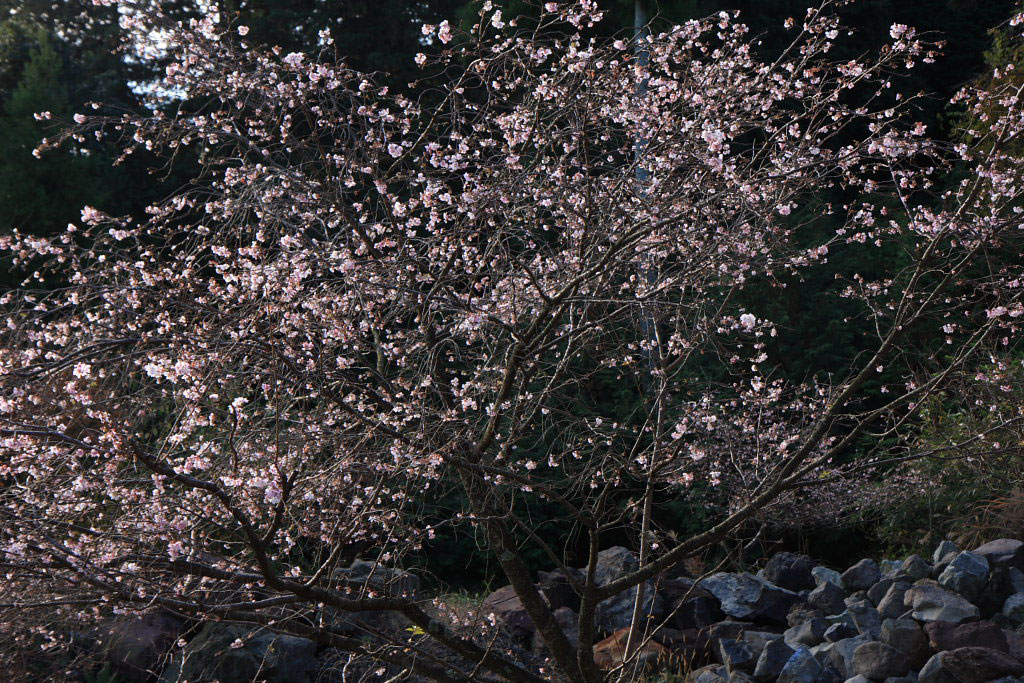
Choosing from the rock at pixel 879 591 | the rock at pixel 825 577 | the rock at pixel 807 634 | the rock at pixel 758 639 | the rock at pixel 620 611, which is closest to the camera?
the rock at pixel 758 639

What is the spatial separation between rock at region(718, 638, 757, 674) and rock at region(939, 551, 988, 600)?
148 cm

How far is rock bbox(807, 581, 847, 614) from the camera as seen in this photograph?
6703 millimetres

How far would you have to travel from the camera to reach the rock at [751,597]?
6688mm

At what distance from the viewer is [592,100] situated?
3.93 meters

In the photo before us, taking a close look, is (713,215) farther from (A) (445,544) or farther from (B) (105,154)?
(B) (105,154)

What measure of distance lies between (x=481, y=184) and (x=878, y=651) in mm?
3636

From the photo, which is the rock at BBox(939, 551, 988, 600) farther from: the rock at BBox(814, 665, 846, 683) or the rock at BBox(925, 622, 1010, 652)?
the rock at BBox(814, 665, 846, 683)

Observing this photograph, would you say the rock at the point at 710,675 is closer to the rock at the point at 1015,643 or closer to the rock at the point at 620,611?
the rock at the point at 620,611

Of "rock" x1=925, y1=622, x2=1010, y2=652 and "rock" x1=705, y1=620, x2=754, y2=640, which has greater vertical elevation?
"rock" x1=705, y1=620, x2=754, y2=640

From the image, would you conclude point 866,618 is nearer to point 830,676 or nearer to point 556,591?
point 830,676

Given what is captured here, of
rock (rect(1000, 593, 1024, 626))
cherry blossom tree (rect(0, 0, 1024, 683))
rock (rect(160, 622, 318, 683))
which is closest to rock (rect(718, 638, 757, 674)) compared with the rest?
cherry blossom tree (rect(0, 0, 1024, 683))

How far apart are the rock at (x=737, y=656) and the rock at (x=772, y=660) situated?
4.0 inches

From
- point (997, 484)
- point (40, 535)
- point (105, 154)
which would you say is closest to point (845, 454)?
point (997, 484)

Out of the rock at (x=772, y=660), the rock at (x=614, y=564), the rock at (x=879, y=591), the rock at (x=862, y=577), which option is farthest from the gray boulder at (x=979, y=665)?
the rock at (x=614, y=564)
